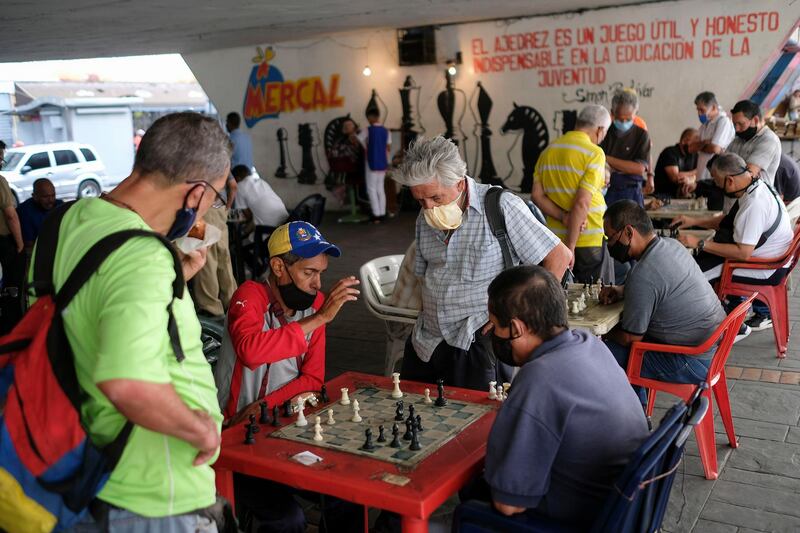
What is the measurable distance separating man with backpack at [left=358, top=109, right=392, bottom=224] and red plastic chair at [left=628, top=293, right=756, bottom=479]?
30.8 feet

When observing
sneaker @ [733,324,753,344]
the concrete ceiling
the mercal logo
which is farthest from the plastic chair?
the mercal logo

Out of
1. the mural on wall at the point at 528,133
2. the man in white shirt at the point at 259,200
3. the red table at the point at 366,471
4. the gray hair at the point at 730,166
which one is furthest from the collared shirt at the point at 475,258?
the mural on wall at the point at 528,133

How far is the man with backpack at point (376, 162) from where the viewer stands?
12984 millimetres

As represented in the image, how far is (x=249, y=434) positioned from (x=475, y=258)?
50.3 inches

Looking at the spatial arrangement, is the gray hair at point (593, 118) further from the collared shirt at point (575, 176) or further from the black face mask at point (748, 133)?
the black face mask at point (748, 133)

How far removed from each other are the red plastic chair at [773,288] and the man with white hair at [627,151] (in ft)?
5.06

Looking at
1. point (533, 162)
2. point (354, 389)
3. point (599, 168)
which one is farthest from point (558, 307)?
point (533, 162)

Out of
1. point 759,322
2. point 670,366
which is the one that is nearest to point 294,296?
point 670,366

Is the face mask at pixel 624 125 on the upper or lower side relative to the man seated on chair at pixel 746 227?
upper

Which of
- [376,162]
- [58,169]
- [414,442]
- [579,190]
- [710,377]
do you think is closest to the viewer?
[414,442]

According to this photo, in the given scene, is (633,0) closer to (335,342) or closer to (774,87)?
(774,87)

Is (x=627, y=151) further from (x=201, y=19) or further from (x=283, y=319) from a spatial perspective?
(x=201, y=19)

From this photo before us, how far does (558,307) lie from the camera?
2.35 metres

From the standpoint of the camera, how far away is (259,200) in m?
8.05
